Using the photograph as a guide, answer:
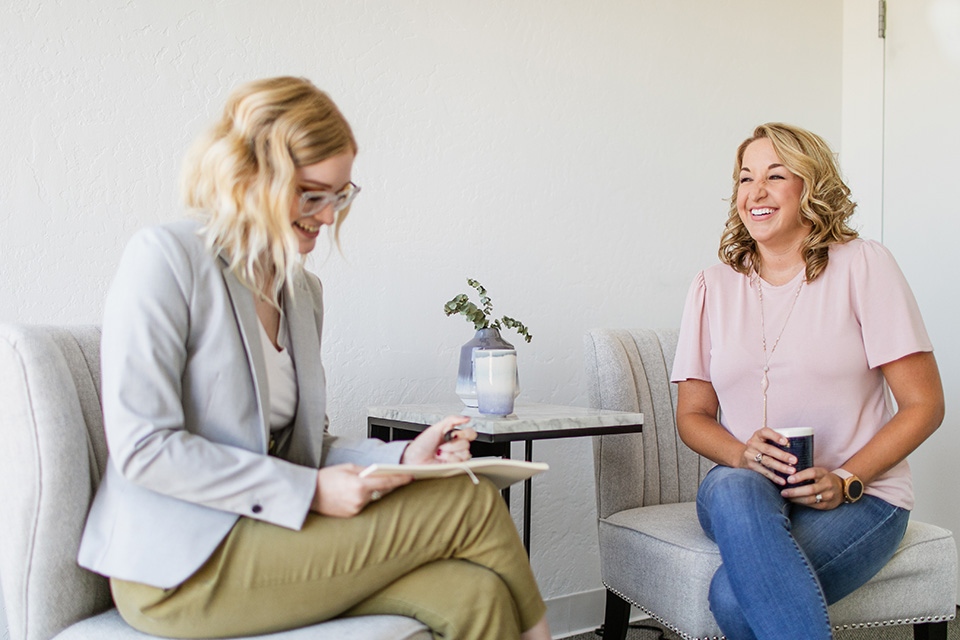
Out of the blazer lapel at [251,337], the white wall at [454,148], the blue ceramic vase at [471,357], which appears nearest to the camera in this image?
the blazer lapel at [251,337]

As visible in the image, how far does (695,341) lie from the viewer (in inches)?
70.6

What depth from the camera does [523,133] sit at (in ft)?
7.51

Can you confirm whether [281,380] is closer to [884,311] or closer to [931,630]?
[884,311]

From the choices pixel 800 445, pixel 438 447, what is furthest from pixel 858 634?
pixel 438 447

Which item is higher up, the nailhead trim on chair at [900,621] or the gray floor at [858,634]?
the nailhead trim on chair at [900,621]

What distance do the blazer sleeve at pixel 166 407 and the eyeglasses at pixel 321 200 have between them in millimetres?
165

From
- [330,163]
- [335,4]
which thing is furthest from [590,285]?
[330,163]

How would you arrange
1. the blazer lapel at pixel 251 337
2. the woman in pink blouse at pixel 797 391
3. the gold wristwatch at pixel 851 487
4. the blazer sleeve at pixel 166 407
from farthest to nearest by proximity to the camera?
the gold wristwatch at pixel 851 487 → the woman in pink blouse at pixel 797 391 → the blazer lapel at pixel 251 337 → the blazer sleeve at pixel 166 407

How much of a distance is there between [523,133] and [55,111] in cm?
110

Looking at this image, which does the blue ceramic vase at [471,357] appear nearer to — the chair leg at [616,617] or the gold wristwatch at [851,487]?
the chair leg at [616,617]

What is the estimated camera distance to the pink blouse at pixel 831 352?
1.59 m

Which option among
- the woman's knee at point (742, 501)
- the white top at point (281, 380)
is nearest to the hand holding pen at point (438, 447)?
the white top at point (281, 380)

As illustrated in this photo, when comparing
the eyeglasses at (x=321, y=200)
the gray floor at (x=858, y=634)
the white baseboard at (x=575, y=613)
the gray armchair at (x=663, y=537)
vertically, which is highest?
the eyeglasses at (x=321, y=200)

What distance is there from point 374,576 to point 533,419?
0.55m
